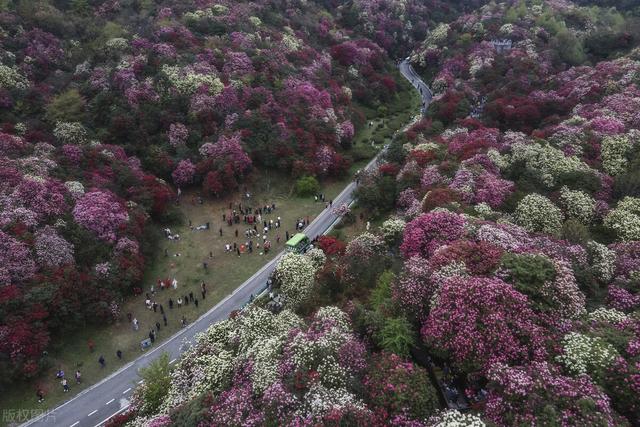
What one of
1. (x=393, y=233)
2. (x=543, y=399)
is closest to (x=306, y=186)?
(x=393, y=233)

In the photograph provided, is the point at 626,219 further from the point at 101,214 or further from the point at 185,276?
the point at 101,214

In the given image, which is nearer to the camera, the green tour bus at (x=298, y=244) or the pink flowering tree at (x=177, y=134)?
the green tour bus at (x=298, y=244)

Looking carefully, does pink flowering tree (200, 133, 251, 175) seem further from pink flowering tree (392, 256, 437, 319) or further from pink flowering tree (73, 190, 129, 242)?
pink flowering tree (392, 256, 437, 319)

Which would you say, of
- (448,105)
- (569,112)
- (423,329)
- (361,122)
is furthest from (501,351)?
(361,122)

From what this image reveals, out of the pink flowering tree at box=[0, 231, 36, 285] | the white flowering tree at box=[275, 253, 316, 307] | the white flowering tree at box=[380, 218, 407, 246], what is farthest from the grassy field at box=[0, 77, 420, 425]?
the white flowering tree at box=[380, 218, 407, 246]

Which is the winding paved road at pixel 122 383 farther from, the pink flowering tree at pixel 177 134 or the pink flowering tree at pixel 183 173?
the pink flowering tree at pixel 177 134

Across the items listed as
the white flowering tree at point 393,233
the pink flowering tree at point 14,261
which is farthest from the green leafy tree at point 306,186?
the pink flowering tree at point 14,261

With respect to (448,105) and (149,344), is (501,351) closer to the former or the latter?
(149,344)

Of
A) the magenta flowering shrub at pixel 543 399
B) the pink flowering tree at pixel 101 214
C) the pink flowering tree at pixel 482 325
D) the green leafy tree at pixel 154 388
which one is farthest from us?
the pink flowering tree at pixel 101 214
